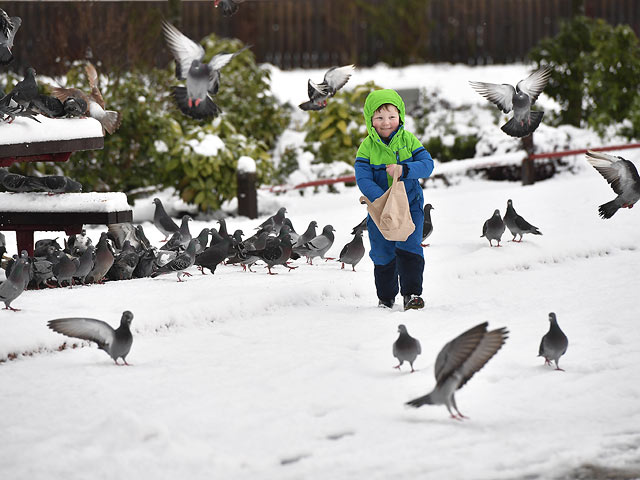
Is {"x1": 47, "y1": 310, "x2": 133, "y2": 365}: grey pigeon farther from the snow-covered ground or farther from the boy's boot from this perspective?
the boy's boot

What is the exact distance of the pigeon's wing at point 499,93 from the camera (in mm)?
7316

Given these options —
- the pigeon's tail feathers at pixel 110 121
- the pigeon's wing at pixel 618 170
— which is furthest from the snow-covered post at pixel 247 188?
the pigeon's wing at pixel 618 170

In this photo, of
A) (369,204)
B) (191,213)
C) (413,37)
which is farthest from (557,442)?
(413,37)

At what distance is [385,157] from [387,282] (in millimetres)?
778

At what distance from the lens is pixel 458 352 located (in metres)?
4.08

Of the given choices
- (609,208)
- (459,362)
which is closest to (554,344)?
(459,362)

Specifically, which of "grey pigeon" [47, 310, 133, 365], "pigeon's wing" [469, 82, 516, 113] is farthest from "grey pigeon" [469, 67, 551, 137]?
"grey pigeon" [47, 310, 133, 365]

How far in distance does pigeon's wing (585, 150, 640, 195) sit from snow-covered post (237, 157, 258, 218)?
4.41 m

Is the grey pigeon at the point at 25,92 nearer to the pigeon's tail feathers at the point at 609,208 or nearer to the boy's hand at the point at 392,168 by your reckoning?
the boy's hand at the point at 392,168

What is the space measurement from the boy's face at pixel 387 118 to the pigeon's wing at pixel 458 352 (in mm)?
2122

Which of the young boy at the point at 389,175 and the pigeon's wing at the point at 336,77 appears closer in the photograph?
the young boy at the point at 389,175

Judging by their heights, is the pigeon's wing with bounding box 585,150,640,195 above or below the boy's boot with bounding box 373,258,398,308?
above

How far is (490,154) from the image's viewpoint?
13328mm

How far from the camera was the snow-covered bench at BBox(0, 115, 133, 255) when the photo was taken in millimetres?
7055
